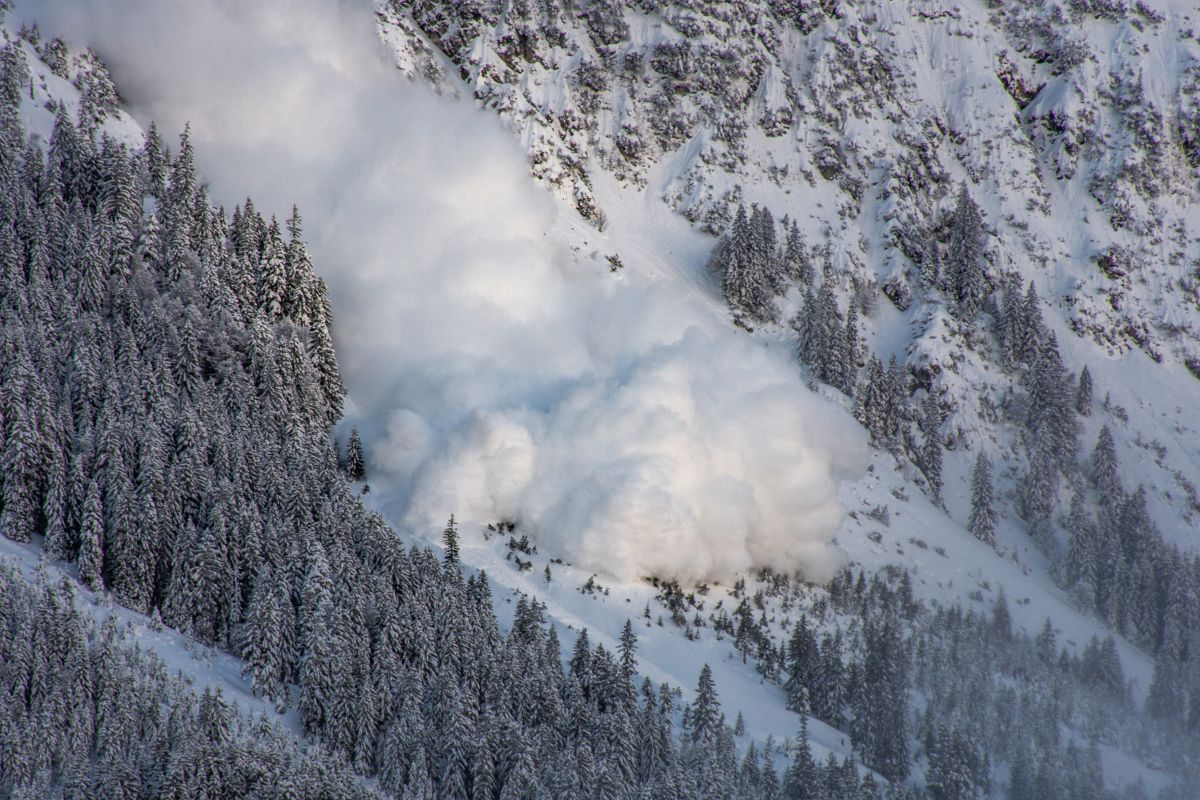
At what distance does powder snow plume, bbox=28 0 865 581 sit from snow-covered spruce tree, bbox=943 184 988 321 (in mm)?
39211

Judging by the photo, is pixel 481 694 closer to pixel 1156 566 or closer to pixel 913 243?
pixel 1156 566

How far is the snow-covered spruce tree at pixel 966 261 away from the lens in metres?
170

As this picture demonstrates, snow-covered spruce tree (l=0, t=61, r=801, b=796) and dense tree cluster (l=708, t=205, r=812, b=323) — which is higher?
dense tree cluster (l=708, t=205, r=812, b=323)

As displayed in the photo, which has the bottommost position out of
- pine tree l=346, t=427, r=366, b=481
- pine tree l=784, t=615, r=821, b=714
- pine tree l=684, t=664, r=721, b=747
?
pine tree l=346, t=427, r=366, b=481

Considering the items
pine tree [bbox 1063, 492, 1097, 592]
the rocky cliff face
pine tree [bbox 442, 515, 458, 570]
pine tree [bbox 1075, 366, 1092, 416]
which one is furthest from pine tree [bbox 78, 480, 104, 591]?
pine tree [bbox 1075, 366, 1092, 416]

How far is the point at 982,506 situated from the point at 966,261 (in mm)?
44913

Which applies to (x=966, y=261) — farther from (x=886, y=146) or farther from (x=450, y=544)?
(x=450, y=544)

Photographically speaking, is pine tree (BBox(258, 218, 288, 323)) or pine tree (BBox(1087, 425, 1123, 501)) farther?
pine tree (BBox(1087, 425, 1123, 501))

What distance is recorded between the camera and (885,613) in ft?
402

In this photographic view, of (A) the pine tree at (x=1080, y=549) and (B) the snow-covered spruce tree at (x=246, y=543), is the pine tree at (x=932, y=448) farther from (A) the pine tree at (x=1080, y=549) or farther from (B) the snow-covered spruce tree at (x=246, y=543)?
(B) the snow-covered spruce tree at (x=246, y=543)

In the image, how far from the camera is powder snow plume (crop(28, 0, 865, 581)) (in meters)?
116

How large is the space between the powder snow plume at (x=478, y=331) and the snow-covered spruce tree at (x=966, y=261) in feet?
129

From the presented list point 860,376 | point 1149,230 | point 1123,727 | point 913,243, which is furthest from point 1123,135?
point 1123,727

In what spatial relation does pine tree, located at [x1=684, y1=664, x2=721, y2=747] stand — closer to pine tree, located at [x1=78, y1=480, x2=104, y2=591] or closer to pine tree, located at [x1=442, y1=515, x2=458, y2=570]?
pine tree, located at [x1=442, y1=515, x2=458, y2=570]
